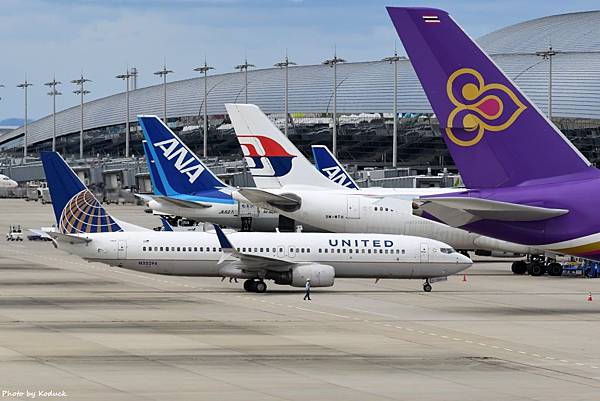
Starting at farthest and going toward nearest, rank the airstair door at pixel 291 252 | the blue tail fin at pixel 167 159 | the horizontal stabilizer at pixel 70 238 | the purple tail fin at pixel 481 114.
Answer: the blue tail fin at pixel 167 159 → the airstair door at pixel 291 252 → the horizontal stabilizer at pixel 70 238 → the purple tail fin at pixel 481 114

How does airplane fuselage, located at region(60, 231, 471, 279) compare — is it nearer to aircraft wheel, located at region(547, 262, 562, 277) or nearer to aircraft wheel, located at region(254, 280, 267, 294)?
aircraft wheel, located at region(254, 280, 267, 294)

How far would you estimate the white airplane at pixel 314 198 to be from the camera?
67.8 metres

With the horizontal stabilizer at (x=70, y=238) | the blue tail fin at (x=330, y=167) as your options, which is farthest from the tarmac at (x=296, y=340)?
the blue tail fin at (x=330, y=167)

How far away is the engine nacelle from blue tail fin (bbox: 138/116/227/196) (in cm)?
2620

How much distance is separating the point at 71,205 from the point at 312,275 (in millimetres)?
10506

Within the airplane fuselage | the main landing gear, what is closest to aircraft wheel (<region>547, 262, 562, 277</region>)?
the airplane fuselage

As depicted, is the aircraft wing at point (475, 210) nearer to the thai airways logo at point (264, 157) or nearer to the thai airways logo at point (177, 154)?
the thai airways logo at point (264, 157)

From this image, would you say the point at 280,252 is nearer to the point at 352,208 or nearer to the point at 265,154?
the point at 352,208

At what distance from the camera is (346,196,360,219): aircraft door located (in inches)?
2724

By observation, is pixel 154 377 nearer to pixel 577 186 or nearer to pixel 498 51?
pixel 577 186

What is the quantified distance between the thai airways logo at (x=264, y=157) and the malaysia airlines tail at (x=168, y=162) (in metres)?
8.01

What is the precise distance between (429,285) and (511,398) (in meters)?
28.7

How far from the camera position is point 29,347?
117ft

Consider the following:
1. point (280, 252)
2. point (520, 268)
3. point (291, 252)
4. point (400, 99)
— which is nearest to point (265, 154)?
point (520, 268)
